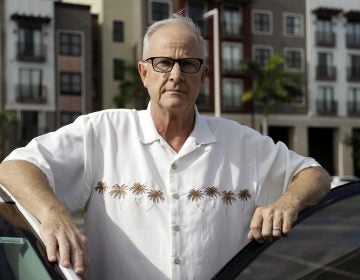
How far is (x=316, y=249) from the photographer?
274cm

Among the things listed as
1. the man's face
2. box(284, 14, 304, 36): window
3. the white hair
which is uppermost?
box(284, 14, 304, 36): window

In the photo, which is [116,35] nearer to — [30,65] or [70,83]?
[70,83]

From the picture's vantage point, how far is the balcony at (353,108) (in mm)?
53625

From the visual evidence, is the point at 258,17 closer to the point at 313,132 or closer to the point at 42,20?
the point at 313,132

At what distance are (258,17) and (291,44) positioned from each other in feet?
11.7

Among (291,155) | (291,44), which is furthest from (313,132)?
(291,155)

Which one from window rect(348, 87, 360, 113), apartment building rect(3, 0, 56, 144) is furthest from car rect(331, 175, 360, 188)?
apartment building rect(3, 0, 56, 144)

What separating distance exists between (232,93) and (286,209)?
157 feet

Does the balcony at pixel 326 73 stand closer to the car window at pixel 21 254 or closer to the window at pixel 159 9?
the window at pixel 159 9

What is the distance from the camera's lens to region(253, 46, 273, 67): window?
5128 cm

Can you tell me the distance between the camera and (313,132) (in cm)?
5447

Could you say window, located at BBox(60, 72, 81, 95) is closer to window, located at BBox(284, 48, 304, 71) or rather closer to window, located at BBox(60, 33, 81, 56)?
window, located at BBox(60, 33, 81, 56)

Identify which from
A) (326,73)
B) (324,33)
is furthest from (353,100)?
(324,33)

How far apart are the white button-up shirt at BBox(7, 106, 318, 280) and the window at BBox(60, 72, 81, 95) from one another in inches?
1823
